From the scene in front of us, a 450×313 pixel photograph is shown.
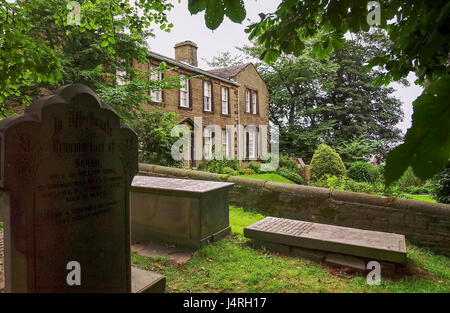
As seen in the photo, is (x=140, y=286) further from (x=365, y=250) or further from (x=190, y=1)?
(x=365, y=250)

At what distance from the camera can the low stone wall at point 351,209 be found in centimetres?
588

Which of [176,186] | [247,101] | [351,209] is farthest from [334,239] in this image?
[247,101]

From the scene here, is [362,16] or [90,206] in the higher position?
[362,16]

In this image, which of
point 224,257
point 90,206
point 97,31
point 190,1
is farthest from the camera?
point 97,31

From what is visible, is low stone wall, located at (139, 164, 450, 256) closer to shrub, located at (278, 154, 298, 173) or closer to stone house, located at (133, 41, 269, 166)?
stone house, located at (133, 41, 269, 166)

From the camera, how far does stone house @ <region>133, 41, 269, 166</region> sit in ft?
56.7

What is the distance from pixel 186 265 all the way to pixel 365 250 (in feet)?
9.45

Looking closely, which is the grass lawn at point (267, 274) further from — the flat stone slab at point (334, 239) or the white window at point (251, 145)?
the white window at point (251, 145)

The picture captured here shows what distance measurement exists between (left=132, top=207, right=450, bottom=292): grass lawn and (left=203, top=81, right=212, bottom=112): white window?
51.2ft

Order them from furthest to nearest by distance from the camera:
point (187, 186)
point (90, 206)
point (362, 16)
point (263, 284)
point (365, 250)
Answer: point (187, 186)
point (365, 250)
point (263, 284)
point (90, 206)
point (362, 16)

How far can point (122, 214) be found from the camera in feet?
10.0

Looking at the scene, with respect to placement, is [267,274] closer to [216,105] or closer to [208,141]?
[208,141]

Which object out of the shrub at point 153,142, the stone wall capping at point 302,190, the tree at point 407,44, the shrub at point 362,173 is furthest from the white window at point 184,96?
the tree at point 407,44

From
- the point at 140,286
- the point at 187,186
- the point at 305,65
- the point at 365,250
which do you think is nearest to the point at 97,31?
the point at 187,186
